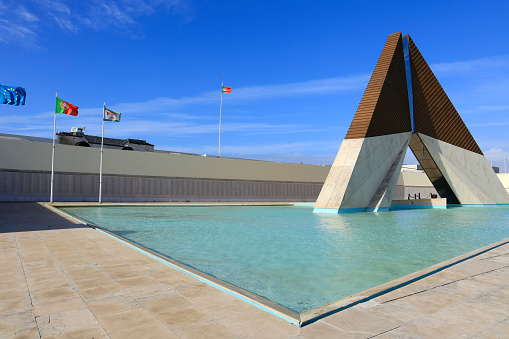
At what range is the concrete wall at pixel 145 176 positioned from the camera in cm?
2117

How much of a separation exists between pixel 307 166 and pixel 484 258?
28.2 metres

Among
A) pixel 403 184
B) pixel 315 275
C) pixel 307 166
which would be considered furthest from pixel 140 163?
pixel 403 184

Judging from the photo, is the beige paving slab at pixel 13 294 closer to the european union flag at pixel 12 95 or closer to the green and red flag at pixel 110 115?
the european union flag at pixel 12 95

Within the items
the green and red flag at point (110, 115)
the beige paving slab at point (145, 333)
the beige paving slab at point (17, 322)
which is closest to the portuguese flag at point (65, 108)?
the green and red flag at point (110, 115)

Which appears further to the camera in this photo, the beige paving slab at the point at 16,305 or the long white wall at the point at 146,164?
the long white wall at the point at 146,164

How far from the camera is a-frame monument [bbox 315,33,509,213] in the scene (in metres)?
16.4

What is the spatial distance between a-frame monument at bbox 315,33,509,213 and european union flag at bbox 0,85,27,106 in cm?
1376

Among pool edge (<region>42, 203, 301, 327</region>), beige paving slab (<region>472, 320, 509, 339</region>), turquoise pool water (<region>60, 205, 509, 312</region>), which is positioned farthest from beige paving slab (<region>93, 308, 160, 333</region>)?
beige paving slab (<region>472, 320, 509, 339</region>)

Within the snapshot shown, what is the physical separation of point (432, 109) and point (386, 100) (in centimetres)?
485

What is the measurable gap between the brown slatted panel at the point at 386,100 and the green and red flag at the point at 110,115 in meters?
12.1

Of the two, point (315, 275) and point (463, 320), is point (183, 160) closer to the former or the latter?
point (315, 275)

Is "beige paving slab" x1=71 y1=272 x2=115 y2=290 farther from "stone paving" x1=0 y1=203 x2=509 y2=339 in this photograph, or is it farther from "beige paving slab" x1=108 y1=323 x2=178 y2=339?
"beige paving slab" x1=108 y1=323 x2=178 y2=339

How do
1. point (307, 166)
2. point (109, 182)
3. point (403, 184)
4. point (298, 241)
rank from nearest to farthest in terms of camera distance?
point (298, 241), point (109, 182), point (307, 166), point (403, 184)

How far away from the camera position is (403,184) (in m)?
39.0
